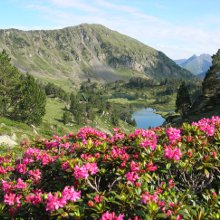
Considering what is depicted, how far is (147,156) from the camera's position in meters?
9.41

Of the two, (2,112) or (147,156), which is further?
(2,112)

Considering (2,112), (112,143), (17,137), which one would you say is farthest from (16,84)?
(112,143)

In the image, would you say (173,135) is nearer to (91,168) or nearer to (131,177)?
(131,177)

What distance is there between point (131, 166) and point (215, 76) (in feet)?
250

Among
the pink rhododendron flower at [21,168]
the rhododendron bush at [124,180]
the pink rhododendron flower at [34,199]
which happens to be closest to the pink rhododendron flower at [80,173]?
the rhododendron bush at [124,180]

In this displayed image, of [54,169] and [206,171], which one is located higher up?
[206,171]

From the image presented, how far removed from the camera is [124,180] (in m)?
8.77

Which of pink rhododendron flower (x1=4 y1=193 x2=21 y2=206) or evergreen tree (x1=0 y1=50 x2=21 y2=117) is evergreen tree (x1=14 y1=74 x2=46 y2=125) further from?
pink rhododendron flower (x1=4 y1=193 x2=21 y2=206)

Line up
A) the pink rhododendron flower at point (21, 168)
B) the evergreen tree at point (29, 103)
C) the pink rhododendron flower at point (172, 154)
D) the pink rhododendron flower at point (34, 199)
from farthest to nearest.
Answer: the evergreen tree at point (29, 103)
the pink rhododendron flower at point (21, 168)
the pink rhododendron flower at point (172, 154)
the pink rhododendron flower at point (34, 199)

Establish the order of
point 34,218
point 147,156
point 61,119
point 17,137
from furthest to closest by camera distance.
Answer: point 61,119 → point 17,137 → point 147,156 → point 34,218

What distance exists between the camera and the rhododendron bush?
7.29 m

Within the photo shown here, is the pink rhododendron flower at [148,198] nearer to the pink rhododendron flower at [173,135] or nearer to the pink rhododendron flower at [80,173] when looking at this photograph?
the pink rhododendron flower at [80,173]

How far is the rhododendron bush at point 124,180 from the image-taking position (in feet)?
23.9

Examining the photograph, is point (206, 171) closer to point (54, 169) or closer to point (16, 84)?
point (54, 169)
